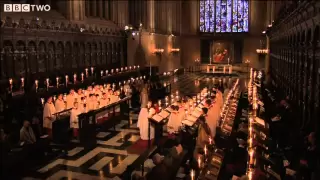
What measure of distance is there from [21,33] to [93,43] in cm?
783

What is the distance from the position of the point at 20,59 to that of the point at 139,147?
A: 9347mm

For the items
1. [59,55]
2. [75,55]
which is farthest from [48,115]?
[75,55]

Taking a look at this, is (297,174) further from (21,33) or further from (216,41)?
(216,41)

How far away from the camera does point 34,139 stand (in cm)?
1020

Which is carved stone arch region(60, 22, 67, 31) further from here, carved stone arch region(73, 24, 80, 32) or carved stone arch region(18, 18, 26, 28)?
carved stone arch region(18, 18, 26, 28)

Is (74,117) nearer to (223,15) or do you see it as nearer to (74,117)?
(74,117)

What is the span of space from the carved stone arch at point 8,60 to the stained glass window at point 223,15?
3480 centimetres

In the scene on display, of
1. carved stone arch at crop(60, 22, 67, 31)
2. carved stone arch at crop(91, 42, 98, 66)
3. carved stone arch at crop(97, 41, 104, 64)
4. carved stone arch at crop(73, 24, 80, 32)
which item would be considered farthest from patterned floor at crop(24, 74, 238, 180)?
carved stone arch at crop(97, 41, 104, 64)

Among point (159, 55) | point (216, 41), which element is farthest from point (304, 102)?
point (216, 41)

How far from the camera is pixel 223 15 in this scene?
4853 centimetres

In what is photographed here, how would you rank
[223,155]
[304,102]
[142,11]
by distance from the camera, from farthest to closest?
[142,11] → [304,102] → [223,155]

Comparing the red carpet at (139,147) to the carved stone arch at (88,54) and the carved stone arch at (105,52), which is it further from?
the carved stone arch at (105,52)

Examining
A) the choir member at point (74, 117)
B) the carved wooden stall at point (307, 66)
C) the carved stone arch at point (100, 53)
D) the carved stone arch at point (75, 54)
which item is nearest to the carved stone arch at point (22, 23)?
the carved stone arch at point (75, 54)

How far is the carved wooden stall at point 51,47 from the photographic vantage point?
1727 centimetres
